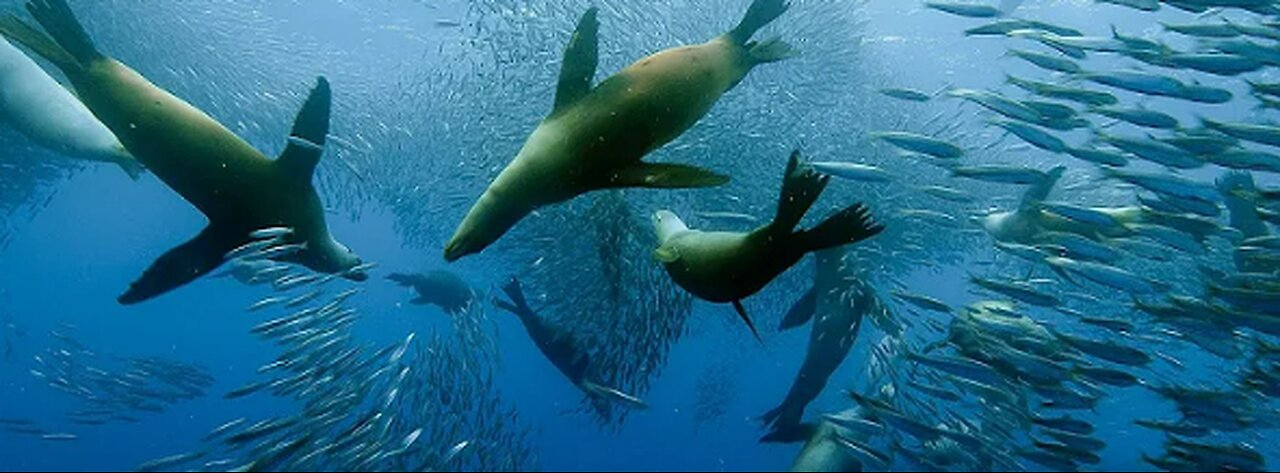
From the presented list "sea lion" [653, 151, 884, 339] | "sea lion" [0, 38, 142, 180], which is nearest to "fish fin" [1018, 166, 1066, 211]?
"sea lion" [653, 151, 884, 339]

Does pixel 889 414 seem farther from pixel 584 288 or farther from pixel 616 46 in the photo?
pixel 616 46

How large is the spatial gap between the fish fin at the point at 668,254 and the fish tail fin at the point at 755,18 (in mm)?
552

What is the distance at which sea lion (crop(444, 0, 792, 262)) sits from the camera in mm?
1909

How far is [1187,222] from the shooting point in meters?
5.68

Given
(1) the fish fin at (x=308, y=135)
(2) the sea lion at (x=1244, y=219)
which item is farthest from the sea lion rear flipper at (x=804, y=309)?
(1) the fish fin at (x=308, y=135)

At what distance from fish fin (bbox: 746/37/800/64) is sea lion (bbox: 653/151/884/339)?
0.35 metres

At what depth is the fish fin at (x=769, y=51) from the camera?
2.19m

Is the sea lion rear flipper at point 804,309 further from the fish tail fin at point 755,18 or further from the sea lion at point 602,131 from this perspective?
the sea lion at point 602,131

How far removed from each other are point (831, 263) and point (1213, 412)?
296cm

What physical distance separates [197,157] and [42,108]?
1881 mm

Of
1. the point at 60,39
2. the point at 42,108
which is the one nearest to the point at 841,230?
the point at 60,39

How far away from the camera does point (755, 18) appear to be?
7.37 feet

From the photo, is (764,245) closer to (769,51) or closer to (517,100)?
(769,51)

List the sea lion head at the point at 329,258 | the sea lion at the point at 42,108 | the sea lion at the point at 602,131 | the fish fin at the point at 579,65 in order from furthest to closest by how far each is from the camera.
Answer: the sea lion at the point at 42,108 → the sea lion head at the point at 329,258 → the fish fin at the point at 579,65 → the sea lion at the point at 602,131
